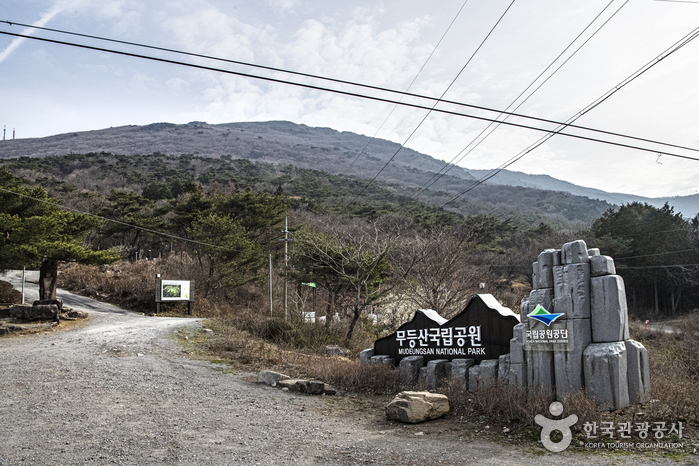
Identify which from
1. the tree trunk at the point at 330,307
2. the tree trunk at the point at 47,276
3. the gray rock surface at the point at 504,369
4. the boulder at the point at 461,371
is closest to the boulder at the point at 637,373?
the gray rock surface at the point at 504,369

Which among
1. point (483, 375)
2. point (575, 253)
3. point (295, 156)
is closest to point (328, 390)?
point (483, 375)

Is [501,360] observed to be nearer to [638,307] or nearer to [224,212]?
[224,212]

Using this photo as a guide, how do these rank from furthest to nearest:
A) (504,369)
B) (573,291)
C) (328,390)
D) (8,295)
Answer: (8,295), (328,390), (504,369), (573,291)

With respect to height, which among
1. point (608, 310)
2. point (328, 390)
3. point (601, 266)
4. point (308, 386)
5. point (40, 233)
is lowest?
point (328, 390)

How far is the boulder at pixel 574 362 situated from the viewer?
7.46 metres

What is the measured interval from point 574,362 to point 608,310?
0.98 meters

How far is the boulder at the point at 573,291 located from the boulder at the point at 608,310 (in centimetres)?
12

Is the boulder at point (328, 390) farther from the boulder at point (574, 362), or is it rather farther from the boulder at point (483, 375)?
the boulder at point (574, 362)

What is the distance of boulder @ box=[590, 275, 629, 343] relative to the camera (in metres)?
7.31

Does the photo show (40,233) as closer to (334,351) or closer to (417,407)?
(334,351)

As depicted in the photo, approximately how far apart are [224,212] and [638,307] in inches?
1518

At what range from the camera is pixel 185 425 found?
7695 millimetres

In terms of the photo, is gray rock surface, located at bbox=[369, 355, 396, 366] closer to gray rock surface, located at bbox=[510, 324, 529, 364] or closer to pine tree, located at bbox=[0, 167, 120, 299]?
gray rock surface, located at bbox=[510, 324, 529, 364]

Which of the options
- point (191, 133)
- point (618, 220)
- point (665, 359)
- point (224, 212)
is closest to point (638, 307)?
point (618, 220)
